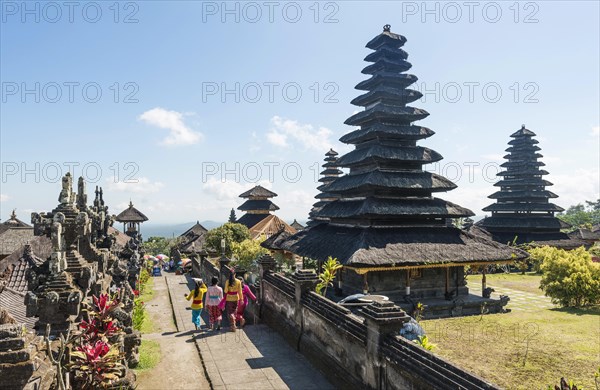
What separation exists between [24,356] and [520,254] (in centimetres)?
2434

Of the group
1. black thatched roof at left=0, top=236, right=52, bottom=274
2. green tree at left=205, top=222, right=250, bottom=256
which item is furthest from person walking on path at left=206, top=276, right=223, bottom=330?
green tree at left=205, top=222, right=250, bottom=256

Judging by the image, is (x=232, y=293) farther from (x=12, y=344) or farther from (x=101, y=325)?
(x=12, y=344)

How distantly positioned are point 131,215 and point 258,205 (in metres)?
16.1

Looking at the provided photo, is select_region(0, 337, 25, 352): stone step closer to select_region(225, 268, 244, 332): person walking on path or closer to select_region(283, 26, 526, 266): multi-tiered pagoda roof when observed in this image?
select_region(225, 268, 244, 332): person walking on path

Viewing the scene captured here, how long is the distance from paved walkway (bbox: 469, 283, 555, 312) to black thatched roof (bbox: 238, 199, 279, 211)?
31.5 meters

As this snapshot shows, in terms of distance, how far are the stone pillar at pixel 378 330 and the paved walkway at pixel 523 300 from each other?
15.7m

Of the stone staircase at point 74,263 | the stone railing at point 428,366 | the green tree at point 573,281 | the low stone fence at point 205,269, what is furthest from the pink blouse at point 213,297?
the green tree at point 573,281

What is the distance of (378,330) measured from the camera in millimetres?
7004

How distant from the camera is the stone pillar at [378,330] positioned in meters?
6.99

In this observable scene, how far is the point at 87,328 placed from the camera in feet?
26.2

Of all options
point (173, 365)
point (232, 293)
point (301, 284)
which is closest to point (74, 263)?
point (173, 365)

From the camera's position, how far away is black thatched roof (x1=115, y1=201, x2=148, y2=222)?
4534cm

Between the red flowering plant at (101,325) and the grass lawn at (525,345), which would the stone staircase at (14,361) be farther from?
the grass lawn at (525,345)

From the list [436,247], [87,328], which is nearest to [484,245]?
[436,247]
